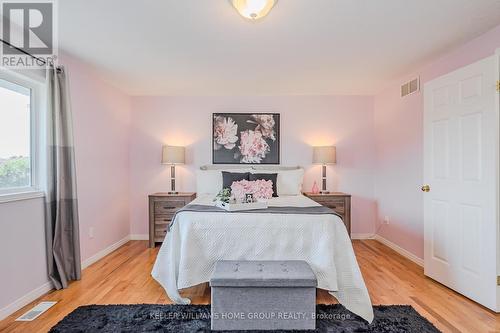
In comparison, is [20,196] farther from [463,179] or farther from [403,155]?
[403,155]

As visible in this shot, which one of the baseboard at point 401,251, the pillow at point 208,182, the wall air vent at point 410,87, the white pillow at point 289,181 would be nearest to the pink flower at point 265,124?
the white pillow at point 289,181

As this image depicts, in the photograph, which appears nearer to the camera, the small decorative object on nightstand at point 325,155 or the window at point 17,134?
the window at point 17,134

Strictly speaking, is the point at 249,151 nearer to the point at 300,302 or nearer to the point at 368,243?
the point at 368,243

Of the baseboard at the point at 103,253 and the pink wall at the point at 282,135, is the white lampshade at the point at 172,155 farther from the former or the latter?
the baseboard at the point at 103,253

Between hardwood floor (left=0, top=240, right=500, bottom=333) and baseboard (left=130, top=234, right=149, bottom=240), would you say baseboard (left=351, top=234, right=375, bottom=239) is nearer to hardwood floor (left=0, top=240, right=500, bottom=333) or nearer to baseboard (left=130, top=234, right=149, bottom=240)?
hardwood floor (left=0, top=240, right=500, bottom=333)

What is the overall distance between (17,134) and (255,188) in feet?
8.02

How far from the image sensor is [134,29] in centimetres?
230

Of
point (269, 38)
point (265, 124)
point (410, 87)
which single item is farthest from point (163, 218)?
point (410, 87)

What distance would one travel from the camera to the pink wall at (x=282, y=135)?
4375mm

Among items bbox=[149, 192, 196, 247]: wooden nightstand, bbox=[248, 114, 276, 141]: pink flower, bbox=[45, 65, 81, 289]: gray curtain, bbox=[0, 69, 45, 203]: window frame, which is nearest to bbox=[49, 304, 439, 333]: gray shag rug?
bbox=[45, 65, 81, 289]: gray curtain

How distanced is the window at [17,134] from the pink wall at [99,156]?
53 centimetres

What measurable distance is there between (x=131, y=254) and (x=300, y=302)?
2.63m

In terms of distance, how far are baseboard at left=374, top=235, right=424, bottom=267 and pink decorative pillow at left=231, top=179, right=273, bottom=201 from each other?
1931 mm

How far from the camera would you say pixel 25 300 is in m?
2.29
